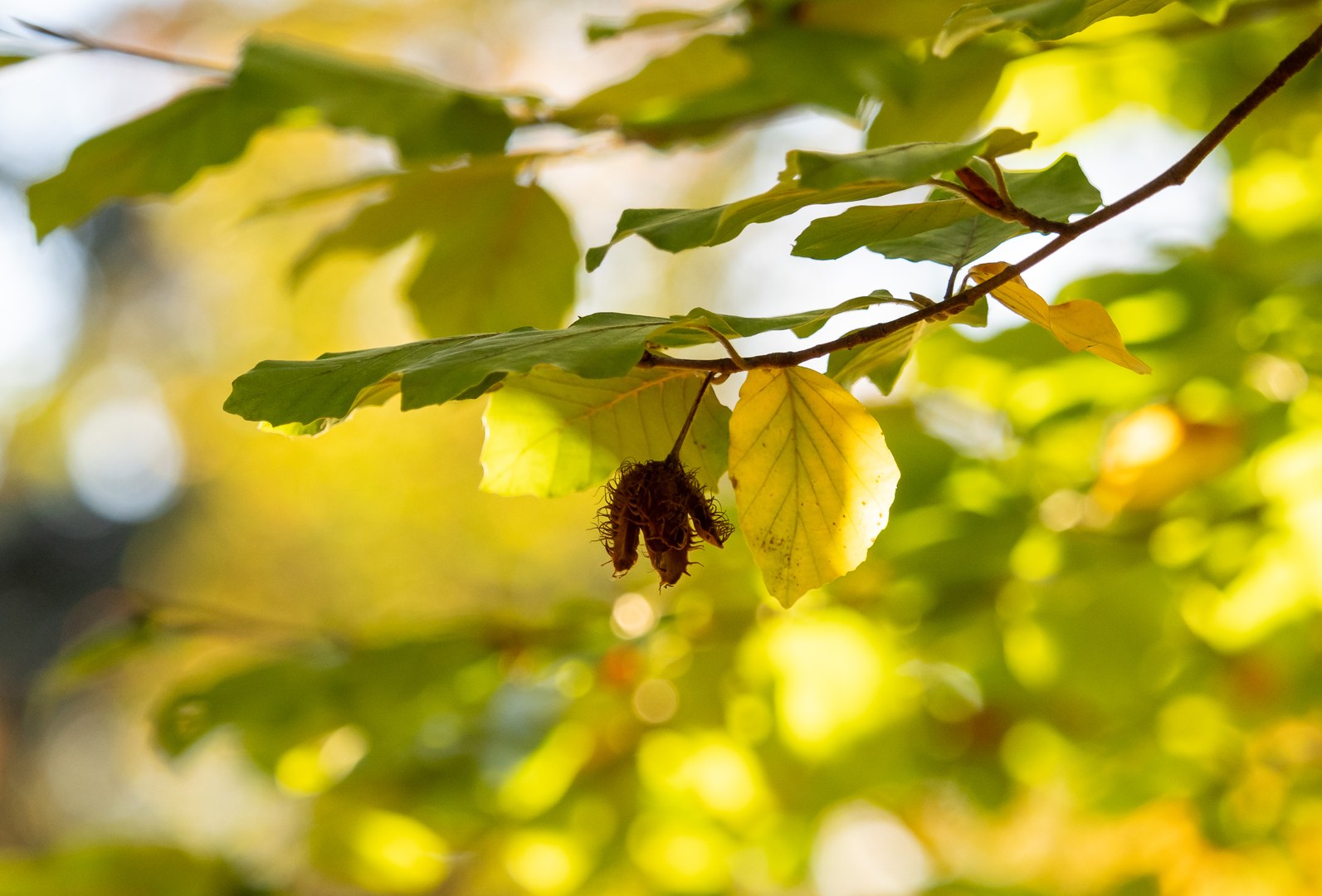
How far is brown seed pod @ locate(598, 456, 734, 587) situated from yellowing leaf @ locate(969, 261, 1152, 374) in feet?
0.56

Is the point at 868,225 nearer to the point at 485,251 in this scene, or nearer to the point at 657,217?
the point at 657,217

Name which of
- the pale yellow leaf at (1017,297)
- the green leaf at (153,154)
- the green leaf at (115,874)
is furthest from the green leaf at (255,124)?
the green leaf at (115,874)

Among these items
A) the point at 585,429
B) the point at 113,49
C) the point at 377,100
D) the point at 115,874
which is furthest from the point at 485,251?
the point at 115,874

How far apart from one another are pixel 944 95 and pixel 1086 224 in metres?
0.41

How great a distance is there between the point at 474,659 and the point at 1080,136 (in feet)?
3.34

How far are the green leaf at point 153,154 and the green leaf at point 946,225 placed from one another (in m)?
0.51

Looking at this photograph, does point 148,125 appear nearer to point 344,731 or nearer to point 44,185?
point 44,185

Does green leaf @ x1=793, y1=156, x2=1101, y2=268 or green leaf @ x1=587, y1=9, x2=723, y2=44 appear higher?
green leaf @ x1=587, y1=9, x2=723, y2=44

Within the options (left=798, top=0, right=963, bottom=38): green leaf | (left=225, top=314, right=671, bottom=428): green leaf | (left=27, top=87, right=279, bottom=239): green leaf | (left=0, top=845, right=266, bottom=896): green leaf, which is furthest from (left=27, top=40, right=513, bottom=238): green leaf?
(left=0, top=845, right=266, bottom=896): green leaf

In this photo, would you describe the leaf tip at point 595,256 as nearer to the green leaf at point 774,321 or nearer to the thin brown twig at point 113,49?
the green leaf at point 774,321

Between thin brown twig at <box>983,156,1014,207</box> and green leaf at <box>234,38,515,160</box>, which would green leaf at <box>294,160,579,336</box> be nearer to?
green leaf at <box>234,38,515,160</box>

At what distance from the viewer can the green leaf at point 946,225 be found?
0.45 metres

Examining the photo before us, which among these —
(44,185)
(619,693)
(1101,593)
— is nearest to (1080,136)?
(1101,593)

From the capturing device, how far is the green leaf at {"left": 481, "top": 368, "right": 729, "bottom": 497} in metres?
0.51
